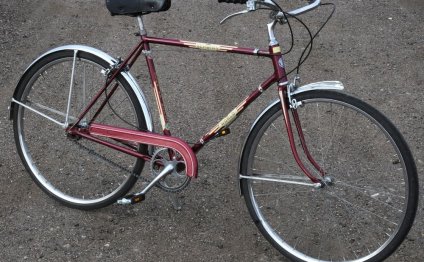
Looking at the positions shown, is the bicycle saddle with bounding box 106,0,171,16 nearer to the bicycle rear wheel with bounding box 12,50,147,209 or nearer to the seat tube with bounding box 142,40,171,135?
the seat tube with bounding box 142,40,171,135

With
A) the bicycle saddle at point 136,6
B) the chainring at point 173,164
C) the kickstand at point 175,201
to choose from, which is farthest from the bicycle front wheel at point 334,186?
the bicycle saddle at point 136,6

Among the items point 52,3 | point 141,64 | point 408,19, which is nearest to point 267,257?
point 141,64

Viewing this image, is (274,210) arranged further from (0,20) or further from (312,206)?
(0,20)

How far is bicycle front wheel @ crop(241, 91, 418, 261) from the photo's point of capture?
3.21 m

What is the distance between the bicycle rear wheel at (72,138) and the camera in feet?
12.4

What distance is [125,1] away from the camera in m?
3.41

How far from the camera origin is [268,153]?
14.3 ft

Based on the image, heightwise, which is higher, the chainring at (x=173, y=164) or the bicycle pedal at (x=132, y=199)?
the chainring at (x=173, y=164)

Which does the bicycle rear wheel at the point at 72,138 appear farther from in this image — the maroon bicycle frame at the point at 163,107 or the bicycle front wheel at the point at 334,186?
the bicycle front wheel at the point at 334,186

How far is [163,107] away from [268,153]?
3.35 feet

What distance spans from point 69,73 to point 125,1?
2.91 ft

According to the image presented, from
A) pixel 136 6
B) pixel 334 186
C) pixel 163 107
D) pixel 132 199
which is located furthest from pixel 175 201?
pixel 136 6

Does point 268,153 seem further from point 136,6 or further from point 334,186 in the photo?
point 136,6

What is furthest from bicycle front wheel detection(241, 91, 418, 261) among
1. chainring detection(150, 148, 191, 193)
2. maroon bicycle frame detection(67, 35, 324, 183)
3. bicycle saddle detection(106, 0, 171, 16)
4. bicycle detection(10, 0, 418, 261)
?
bicycle saddle detection(106, 0, 171, 16)
